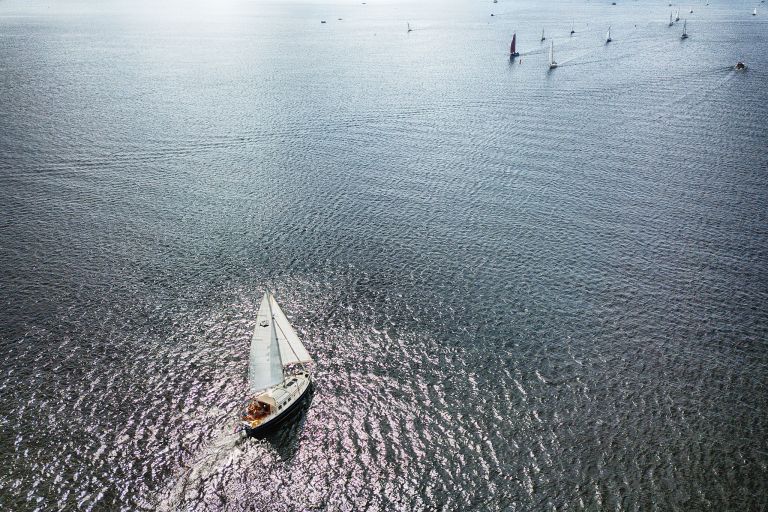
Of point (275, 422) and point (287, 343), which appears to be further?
point (287, 343)

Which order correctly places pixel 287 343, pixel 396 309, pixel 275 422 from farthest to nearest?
pixel 396 309
pixel 287 343
pixel 275 422

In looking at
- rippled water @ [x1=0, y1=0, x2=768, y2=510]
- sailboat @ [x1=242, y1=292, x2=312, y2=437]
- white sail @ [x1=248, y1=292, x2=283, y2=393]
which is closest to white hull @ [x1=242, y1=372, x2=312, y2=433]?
sailboat @ [x1=242, y1=292, x2=312, y2=437]

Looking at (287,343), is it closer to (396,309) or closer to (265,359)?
(265,359)

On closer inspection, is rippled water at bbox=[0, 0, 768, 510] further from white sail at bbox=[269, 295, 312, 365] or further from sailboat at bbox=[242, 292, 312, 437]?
white sail at bbox=[269, 295, 312, 365]

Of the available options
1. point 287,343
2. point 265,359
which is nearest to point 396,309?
point 287,343

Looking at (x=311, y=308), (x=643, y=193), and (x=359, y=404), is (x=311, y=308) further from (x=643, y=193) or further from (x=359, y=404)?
(x=643, y=193)

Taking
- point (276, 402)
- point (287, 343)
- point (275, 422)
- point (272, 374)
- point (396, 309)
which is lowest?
point (275, 422)

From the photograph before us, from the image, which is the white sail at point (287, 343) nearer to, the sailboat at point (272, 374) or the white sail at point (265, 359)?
the sailboat at point (272, 374)
